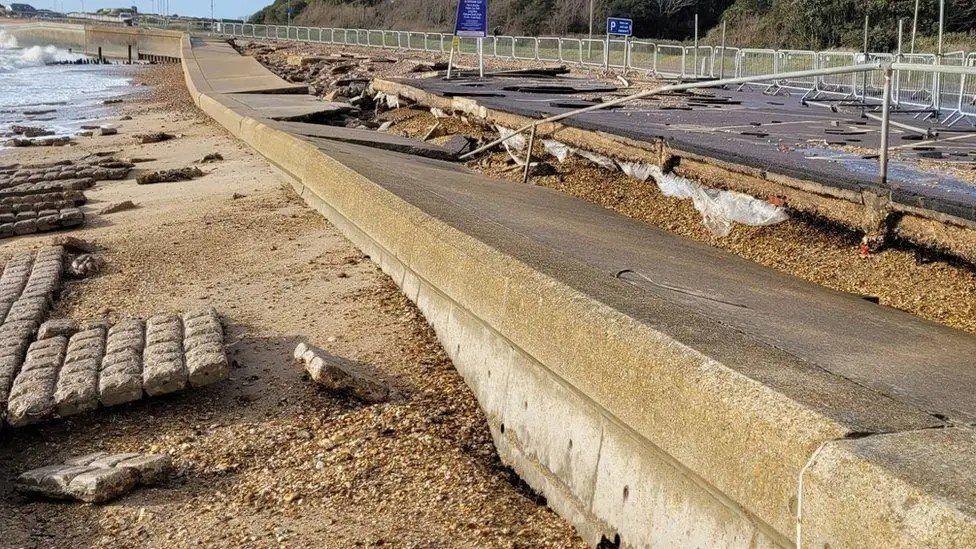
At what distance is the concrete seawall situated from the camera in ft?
9.10

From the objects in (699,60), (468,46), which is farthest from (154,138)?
(468,46)

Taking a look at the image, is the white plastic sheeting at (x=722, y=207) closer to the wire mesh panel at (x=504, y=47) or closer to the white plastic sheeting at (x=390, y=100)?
the white plastic sheeting at (x=390, y=100)

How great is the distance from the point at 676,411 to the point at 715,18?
52794 millimetres

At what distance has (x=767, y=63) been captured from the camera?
25562 millimetres

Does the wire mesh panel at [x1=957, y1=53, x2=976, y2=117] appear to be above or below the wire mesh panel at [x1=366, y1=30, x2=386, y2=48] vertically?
below

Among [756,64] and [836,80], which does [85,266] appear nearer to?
[836,80]

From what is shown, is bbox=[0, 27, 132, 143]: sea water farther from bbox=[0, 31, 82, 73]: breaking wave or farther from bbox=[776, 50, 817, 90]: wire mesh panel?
bbox=[776, 50, 817, 90]: wire mesh panel

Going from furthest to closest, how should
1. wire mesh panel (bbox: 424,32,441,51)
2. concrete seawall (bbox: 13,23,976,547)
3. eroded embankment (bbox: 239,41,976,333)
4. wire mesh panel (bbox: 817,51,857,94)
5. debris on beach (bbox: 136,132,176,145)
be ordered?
wire mesh panel (bbox: 424,32,441,51) → wire mesh panel (bbox: 817,51,857,94) → debris on beach (bbox: 136,132,176,145) → eroded embankment (bbox: 239,41,976,333) → concrete seawall (bbox: 13,23,976,547)

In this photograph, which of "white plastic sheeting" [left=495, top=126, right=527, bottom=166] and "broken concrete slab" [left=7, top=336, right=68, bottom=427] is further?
"white plastic sheeting" [left=495, top=126, right=527, bottom=166]

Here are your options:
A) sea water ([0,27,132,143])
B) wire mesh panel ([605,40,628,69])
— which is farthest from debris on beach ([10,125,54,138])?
wire mesh panel ([605,40,628,69])

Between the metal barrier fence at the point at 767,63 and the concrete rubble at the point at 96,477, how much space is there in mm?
4658

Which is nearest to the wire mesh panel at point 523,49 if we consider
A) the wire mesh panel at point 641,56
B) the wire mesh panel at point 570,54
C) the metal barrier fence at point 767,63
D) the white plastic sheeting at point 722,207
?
the metal barrier fence at point 767,63

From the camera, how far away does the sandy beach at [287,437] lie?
4195 millimetres

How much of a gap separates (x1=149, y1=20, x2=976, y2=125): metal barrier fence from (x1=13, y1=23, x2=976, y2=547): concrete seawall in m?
2.70
